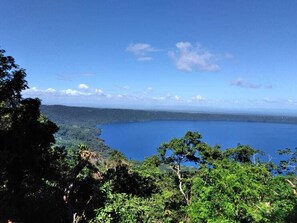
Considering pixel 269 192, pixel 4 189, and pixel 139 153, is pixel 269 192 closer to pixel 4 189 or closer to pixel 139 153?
pixel 4 189

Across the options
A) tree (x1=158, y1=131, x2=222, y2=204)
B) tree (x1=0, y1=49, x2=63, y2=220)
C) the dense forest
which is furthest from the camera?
tree (x1=158, y1=131, x2=222, y2=204)

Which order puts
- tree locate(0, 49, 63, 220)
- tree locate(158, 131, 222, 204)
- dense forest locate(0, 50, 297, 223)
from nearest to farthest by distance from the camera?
dense forest locate(0, 50, 297, 223) → tree locate(0, 49, 63, 220) → tree locate(158, 131, 222, 204)

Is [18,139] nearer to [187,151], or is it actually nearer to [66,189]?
[66,189]

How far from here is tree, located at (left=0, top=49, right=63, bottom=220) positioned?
35.1 ft

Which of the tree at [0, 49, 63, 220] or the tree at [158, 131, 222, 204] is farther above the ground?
the tree at [0, 49, 63, 220]

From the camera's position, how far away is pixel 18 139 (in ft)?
36.1

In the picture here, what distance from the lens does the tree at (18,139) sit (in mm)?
10695

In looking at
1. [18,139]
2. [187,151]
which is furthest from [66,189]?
[187,151]

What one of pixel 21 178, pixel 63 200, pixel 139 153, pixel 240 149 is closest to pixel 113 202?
pixel 63 200

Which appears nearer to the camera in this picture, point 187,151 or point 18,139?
point 18,139

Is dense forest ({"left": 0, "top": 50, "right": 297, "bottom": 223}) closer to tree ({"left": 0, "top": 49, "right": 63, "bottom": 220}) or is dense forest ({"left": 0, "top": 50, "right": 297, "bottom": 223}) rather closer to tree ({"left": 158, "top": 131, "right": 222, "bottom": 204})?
tree ({"left": 0, "top": 49, "right": 63, "bottom": 220})

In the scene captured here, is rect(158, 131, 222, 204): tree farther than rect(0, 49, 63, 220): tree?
Yes

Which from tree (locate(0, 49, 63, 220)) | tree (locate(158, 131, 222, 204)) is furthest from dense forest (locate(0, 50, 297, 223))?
tree (locate(158, 131, 222, 204))

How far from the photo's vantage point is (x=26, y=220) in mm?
11391
